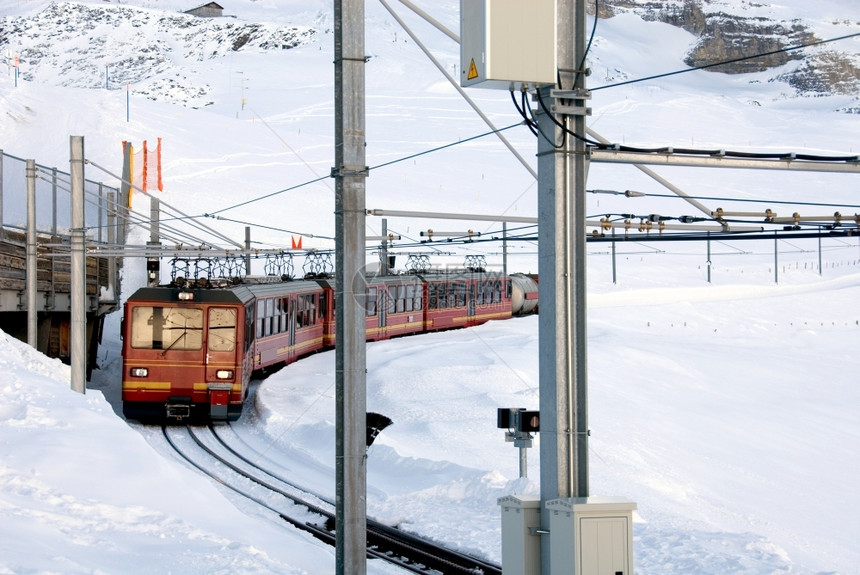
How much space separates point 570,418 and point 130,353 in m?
16.0

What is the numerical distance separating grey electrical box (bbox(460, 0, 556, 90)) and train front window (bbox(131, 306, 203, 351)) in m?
15.7

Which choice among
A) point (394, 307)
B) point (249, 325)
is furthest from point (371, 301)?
point (249, 325)

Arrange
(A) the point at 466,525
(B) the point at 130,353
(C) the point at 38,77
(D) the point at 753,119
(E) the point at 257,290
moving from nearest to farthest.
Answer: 1. (A) the point at 466,525
2. (B) the point at 130,353
3. (E) the point at 257,290
4. (D) the point at 753,119
5. (C) the point at 38,77

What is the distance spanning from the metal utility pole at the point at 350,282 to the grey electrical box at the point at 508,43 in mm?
3182

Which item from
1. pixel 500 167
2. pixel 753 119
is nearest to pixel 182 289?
pixel 500 167

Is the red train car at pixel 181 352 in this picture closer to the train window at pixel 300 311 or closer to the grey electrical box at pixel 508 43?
the train window at pixel 300 311

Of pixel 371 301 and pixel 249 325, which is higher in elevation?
pixel 371 301

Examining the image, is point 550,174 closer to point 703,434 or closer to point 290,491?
point 290,491

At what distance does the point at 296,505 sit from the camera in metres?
16.4

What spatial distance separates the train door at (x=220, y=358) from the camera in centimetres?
2236

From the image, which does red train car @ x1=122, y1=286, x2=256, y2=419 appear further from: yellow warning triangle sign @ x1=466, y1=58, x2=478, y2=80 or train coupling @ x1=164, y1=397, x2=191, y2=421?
yellow warning triangle sign @ x1=466, y1=58, x2=478, y2=80

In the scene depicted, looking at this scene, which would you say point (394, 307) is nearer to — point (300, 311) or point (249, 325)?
point (300, 311)

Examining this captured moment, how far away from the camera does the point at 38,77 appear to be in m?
180

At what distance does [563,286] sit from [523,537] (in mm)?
1785
